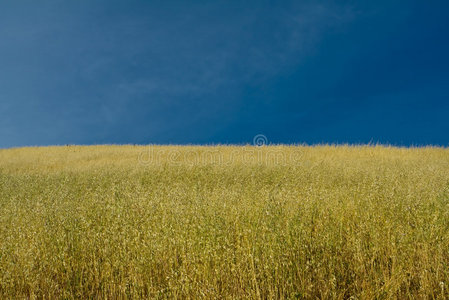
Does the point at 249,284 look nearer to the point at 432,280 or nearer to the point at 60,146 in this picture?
the point at 432,280

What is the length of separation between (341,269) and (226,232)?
1361mm

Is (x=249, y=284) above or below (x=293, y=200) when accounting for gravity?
below

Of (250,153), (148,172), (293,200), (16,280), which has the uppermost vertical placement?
(250,153)

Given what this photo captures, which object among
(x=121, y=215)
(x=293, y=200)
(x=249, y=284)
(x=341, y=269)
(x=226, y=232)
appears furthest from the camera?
(x=293, y=200)

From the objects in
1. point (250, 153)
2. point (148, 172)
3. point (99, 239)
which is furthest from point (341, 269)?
point (250, 153)

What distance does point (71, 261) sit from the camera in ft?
12.4

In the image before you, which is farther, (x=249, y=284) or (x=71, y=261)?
(x=71, y=261)

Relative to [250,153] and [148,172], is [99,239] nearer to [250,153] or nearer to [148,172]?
[148,172]

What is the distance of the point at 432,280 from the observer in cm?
298

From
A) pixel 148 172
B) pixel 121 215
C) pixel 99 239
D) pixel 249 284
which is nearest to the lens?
pixel 249 284

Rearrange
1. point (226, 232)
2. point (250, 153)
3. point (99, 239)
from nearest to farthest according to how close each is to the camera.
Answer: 1. point (226, 232)
2. point (99, 239)
3. point (250, 153)

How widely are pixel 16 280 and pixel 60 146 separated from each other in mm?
28783

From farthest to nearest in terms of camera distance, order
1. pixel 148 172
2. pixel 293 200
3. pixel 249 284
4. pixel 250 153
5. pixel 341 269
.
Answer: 1. pixel 250 153
2. pixel 148 172
3. pixel 293 200
4. pixel 341 269
5. pixel 249 284

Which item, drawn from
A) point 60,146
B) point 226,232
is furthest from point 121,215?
point 60,146
